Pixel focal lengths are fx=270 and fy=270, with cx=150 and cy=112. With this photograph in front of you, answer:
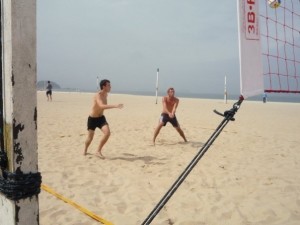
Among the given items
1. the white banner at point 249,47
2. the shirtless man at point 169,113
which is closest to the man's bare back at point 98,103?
the shirtless man at point 169,113

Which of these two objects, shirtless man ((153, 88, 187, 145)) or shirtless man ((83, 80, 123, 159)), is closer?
shirtless man ((83, 80, 123, 159))

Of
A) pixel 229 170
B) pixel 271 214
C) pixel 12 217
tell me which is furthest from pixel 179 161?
pixel 12 217

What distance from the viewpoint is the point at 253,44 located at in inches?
78.2

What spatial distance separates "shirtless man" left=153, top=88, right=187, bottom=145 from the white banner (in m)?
4.40

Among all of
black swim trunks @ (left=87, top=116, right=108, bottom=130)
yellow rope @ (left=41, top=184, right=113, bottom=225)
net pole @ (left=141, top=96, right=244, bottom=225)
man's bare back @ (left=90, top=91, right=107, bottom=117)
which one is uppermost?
man's bare back @ (left=90, top=91, right=107, bottom=117)

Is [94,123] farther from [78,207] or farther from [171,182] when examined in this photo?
[78,207]

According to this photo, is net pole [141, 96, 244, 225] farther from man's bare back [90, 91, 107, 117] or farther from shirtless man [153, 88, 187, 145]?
Answer: shirtless man [153, 88, 187, 145]

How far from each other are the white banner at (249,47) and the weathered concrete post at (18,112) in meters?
1.33

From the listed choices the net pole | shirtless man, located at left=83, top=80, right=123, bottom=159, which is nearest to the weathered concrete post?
the net pole

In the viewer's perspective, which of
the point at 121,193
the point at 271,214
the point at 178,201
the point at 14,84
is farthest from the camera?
the point at 121,193

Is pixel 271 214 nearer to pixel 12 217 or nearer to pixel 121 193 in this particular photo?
pixel 121 193

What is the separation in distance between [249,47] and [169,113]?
4.59 meters

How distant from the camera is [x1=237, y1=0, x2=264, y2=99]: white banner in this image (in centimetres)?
187

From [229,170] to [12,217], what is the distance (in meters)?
3.85
